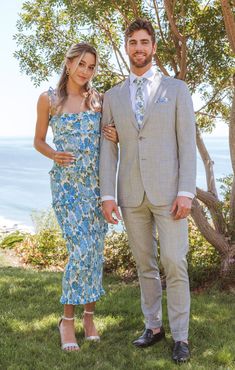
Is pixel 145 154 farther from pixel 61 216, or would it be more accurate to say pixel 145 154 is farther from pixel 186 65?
pixel 186 65

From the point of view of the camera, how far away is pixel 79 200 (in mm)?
3850

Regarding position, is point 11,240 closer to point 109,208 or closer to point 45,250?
point 45,250

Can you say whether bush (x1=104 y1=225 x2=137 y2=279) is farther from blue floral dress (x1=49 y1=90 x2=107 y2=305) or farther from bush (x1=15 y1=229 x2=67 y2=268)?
blue floral dress (x1=49 y1=90 x2=107 y2=305)

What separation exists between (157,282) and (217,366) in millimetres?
→ 714

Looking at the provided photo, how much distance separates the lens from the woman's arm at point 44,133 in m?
3.83

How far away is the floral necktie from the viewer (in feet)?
12.3

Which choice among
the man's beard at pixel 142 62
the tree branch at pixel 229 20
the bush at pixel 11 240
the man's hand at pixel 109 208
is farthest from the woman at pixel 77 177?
the bush at pixel 11 240

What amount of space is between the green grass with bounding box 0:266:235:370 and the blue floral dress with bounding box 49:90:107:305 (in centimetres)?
40

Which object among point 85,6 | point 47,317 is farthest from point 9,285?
point 85,6

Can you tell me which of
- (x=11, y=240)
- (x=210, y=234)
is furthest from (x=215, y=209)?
(x=11, y=240)

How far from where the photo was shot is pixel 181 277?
3742 millimetres

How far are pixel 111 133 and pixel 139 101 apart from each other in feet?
0.95

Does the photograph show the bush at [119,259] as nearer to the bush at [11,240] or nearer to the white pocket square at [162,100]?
the bush at [11,240]

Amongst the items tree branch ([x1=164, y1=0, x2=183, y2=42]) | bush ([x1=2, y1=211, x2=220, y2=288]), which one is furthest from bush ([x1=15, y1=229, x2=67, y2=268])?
tree branch ([x1=164, y1=0, x2=183, y2=42])
